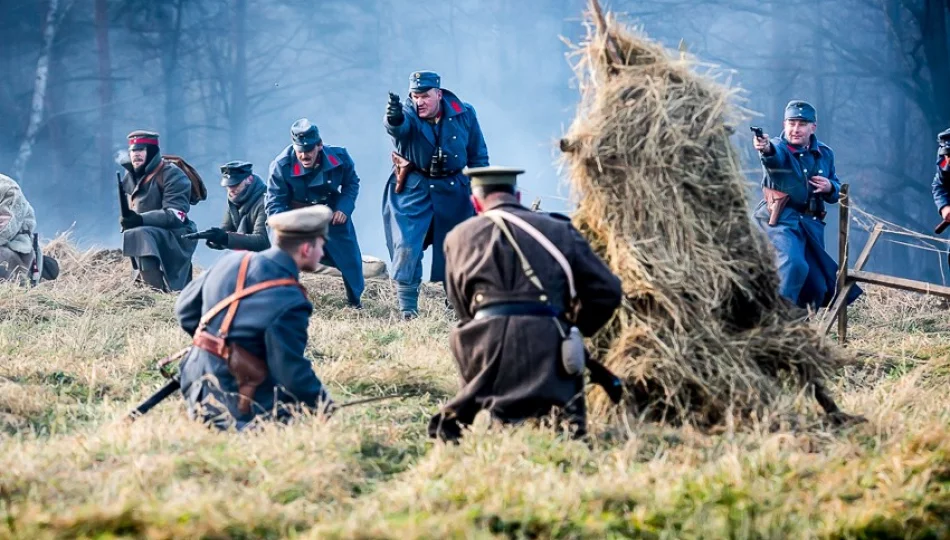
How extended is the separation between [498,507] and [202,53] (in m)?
17.0

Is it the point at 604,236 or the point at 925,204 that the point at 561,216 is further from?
the point at 925,204

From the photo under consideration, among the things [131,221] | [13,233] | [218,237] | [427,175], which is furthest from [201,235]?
[427,175]

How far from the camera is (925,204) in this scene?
57.5 feet

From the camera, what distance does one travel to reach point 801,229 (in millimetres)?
8641

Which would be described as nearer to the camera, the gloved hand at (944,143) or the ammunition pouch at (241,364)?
the ammunition pouch at (241,364)

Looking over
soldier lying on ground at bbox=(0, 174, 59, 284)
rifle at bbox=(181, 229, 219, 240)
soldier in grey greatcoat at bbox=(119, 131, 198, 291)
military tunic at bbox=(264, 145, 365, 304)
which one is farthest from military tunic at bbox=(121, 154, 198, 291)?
military tunic at bbox=(264, 145, 365, 304)

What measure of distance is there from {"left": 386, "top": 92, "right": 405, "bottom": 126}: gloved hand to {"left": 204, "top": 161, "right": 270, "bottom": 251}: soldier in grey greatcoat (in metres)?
2.18

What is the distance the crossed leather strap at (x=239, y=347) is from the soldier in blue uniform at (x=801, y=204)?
14.8 feet

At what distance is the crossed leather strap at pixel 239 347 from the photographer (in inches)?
195

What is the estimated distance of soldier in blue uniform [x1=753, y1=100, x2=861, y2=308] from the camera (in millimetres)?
8578

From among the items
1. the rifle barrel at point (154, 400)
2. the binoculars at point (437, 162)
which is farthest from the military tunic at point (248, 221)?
the rifle barrel at point (154, 400)

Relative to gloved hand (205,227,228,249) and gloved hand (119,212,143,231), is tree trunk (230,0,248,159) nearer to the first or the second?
gloved hand (119,212,143,231)

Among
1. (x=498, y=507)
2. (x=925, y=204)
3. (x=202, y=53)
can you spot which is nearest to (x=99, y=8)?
(x=202, y=53)

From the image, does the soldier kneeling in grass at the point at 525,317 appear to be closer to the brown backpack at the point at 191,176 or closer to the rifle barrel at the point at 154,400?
the rifle barrel at the point at 154,400
